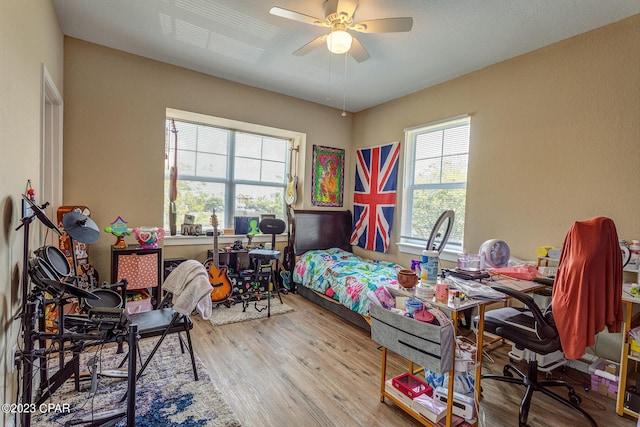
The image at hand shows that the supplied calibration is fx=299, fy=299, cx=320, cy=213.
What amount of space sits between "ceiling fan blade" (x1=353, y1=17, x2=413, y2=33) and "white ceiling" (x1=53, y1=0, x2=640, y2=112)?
22 centimetres

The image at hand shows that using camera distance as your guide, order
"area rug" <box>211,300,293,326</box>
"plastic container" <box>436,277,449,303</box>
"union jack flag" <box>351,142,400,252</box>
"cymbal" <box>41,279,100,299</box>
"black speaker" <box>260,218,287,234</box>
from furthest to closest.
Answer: "union jack flag" <box>351,142,400,252</box>
"black speaker" <box>260,218,287,234</box>
"area rug" <box>211,300,293,326</box>
"plastic container" <box>436,277,449,303</box>
"cymbal" <box>41,279,100,299</box>

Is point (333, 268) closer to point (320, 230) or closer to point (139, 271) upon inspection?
point (320, 230)

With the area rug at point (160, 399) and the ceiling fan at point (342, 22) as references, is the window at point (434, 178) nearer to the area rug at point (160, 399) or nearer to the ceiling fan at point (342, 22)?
the ceiling fan at point (342, 22)

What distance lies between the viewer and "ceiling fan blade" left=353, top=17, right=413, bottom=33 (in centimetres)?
199

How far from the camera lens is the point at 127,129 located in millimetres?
3166

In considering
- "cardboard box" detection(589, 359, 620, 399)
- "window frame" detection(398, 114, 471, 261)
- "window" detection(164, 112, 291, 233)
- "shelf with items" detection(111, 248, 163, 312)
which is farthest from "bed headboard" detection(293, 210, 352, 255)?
"cardboard box" detection(589, 359, 620, 399)

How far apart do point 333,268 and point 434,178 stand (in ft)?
5.46

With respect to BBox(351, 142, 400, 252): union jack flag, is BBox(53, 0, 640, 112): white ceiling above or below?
above

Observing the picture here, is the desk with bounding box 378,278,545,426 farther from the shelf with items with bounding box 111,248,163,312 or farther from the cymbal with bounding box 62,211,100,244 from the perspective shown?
the shelf with items with bounding box 111,248,163,312

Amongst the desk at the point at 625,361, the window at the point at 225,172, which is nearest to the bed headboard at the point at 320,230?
the window at the point at 225,172

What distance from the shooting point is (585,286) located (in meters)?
1.56

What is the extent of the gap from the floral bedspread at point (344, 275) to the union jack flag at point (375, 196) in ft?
1.22

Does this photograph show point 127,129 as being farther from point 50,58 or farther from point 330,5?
point 330,5

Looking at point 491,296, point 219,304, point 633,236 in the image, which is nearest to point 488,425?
point 491,296
